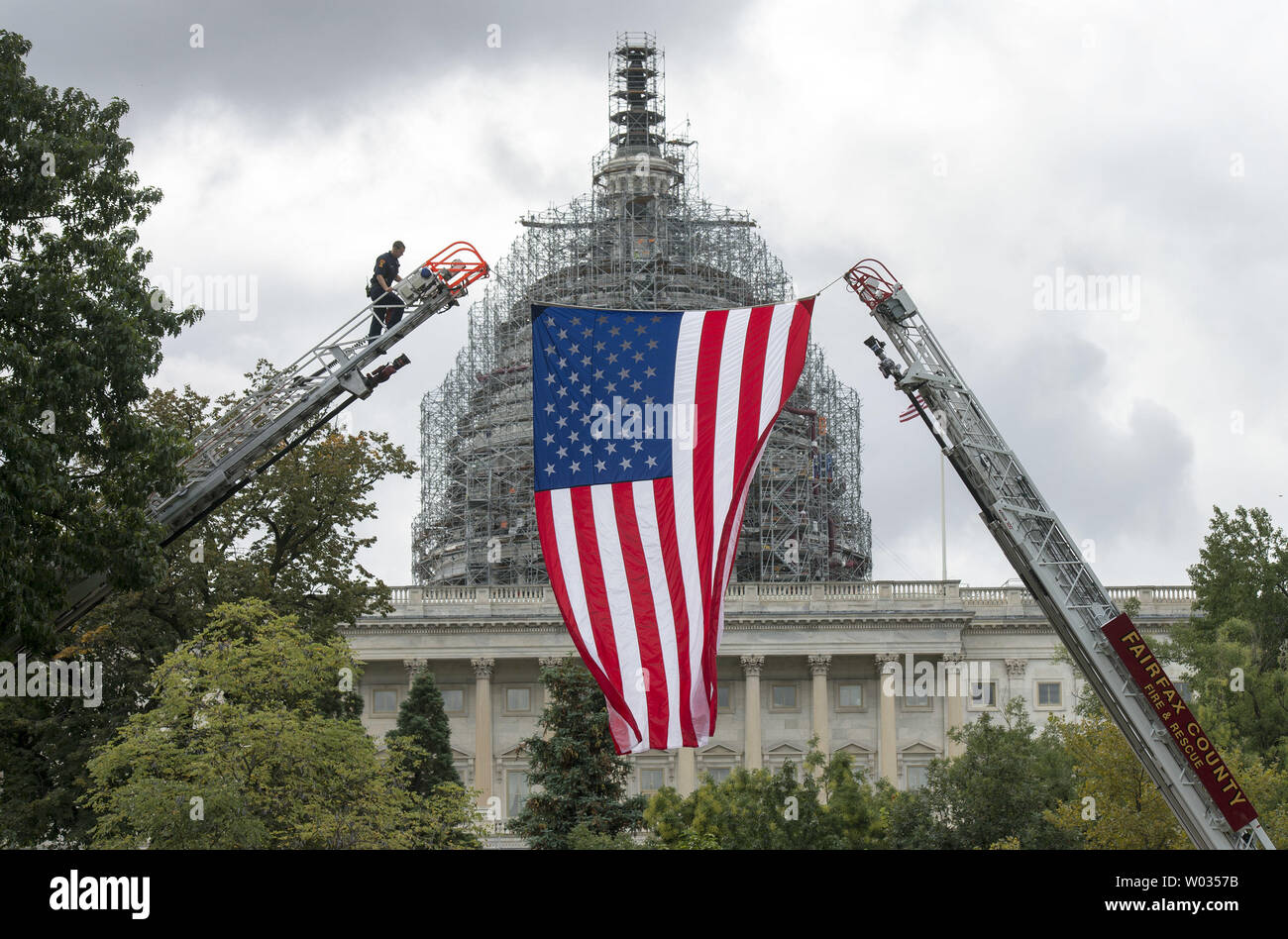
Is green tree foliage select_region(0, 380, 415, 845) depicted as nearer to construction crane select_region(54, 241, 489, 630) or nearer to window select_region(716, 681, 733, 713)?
construction crane select_region(54, 241, 489, 630)

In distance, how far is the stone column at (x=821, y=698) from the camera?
8388 cm

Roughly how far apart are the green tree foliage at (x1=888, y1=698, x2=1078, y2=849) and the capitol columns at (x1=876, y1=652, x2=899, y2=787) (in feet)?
104

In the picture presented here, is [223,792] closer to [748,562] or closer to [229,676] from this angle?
[229,676]

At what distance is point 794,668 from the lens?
283 ft

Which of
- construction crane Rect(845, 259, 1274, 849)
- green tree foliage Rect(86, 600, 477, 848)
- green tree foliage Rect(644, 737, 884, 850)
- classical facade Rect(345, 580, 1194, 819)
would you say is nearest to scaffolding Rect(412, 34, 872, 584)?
classical facade Rect(345, 580, 1194, 819)

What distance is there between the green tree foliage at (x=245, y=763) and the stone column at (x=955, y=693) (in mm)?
50377

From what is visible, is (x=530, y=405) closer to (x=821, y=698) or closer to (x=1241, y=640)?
(x=821, y=698)

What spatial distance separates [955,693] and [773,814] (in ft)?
139

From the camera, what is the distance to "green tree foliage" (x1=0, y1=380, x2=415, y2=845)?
1566 inches

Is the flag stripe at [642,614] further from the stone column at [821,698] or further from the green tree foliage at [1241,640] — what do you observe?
the stone column at [821,698]

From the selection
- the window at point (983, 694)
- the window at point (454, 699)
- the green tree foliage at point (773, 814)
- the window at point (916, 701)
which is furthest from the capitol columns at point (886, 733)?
the green tree foliage at point (773, 814)

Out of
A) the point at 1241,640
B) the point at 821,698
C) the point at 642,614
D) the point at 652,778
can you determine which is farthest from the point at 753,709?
the point at 642,614

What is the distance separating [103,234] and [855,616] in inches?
2394

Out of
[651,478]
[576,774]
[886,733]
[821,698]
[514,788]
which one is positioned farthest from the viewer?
[821,698]
